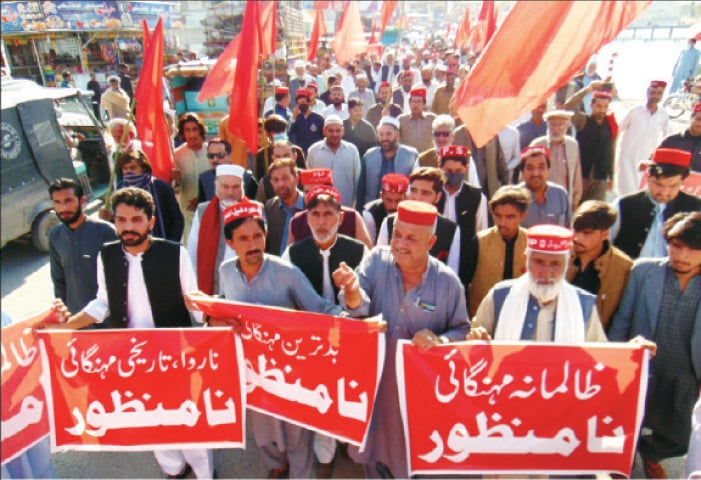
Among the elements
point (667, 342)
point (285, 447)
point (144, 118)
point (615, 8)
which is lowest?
point (285, 447)

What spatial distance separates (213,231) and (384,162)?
2207mm

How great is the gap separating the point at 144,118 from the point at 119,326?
2.54m

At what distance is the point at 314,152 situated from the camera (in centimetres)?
587

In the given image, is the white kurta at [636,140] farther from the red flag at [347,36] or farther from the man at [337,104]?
the red flag at [347,36]

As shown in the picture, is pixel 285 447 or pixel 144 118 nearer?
pixel 285 447

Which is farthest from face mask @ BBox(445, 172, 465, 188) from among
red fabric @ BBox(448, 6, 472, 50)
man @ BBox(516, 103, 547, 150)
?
red fabric @ BBox(448, 6, 472, 50)

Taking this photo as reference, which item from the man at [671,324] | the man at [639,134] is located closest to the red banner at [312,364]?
the man at [671,324]

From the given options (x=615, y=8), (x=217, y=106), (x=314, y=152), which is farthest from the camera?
(x=217, y=106)

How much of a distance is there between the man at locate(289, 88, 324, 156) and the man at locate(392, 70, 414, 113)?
3.90m

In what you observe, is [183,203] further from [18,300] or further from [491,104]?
[491,104]

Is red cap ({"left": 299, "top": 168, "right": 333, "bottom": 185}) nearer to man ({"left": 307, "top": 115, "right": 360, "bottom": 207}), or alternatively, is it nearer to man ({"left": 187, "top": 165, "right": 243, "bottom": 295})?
man ({"left": 187, "top": 165, "right": 243, "bottom": 295})

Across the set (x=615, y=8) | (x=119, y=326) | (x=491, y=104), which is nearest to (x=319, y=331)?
(x=119, y=326)

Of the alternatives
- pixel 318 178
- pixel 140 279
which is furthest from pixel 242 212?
pixel 318 178

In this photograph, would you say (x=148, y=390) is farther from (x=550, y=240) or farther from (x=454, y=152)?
(x=454, y=152)
